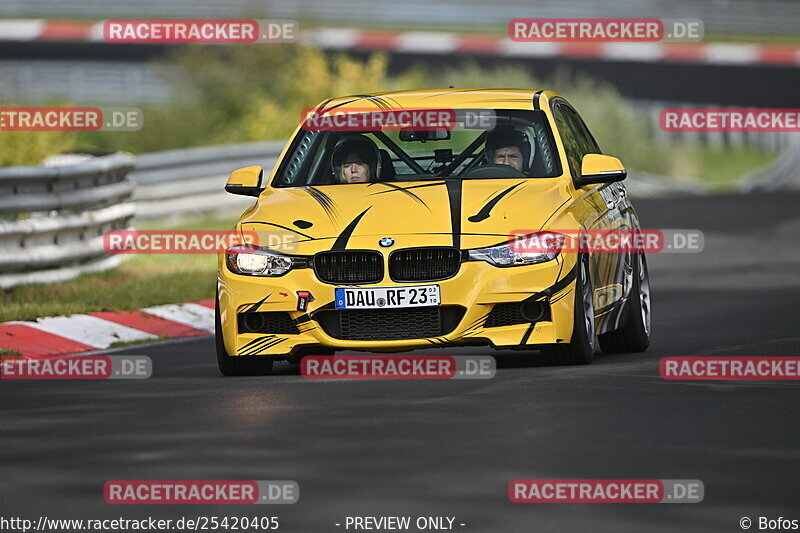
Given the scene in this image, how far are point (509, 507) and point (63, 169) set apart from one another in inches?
414

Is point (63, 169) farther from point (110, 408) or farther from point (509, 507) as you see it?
point (509, 507)

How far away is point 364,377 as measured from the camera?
464 inches

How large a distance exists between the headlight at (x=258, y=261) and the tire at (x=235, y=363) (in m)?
0.29

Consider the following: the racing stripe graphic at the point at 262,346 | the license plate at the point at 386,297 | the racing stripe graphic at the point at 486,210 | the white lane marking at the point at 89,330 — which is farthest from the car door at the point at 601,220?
the white lane marking at the point at 89,330

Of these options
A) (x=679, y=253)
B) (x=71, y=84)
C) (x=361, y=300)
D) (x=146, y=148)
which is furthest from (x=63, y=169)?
(x=71, y=84)

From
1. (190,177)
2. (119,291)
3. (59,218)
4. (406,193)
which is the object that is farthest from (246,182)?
(190,177)

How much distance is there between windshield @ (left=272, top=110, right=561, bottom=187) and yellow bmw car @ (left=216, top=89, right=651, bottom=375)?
2 cm

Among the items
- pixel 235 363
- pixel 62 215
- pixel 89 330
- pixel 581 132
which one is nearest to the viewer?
pixel 235 363

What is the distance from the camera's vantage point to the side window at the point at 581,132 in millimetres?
13984

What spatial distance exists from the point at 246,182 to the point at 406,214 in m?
1.48

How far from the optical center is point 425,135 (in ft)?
43.2

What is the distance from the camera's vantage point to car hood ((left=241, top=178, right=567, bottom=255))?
11.7 m

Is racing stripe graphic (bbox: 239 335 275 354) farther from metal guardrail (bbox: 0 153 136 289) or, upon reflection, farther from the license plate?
metal guardrail (bbox: 0 153 136 289)

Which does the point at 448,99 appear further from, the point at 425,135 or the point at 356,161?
the point at 356,161
